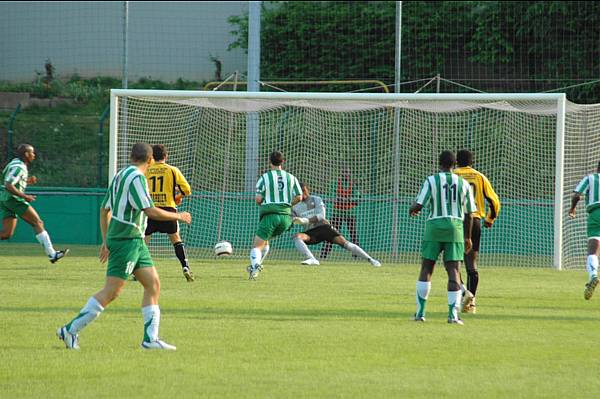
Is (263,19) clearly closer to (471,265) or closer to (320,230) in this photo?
(320,230)

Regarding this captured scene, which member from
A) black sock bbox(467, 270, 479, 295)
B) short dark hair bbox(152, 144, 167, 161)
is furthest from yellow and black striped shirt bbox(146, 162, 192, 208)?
black sock bbox(467, 270, 479, 295)

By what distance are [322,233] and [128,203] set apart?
439 inches

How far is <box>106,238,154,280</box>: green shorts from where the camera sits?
9406mm

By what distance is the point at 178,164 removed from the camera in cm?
2367

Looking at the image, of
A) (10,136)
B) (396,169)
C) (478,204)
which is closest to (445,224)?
(478,204)

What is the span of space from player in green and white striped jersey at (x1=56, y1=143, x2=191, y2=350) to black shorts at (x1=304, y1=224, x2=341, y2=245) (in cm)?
1094

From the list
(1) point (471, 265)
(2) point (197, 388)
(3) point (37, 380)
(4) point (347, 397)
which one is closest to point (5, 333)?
(3) point (37, 380)

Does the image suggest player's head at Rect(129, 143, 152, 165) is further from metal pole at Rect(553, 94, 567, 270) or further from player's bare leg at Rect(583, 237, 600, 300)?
metal pole at Rect(553, 94, 567, 270)

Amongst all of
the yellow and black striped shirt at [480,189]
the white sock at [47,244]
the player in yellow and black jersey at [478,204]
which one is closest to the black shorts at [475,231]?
the player in yellow and black jersey at [478,204]

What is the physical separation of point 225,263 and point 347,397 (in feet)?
41.5

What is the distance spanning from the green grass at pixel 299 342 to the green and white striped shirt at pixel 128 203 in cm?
104

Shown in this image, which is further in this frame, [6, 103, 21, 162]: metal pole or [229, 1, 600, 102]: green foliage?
[229, 1, 600, 102]: green foliage

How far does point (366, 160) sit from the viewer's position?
2362 centimetres

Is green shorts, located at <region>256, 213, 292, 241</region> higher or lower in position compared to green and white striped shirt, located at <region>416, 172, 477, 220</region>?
lower
